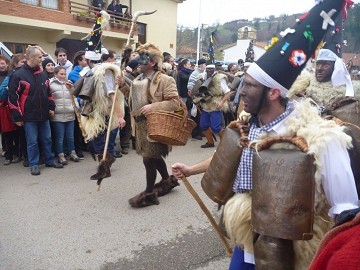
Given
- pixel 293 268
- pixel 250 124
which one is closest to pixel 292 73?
pixel 250 124

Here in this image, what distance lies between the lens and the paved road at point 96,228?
316cm

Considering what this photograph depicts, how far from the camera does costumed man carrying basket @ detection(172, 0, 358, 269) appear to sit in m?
1.50

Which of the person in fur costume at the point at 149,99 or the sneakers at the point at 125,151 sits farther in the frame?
the sneakers at the point at 125,151

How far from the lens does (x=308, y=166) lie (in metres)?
1.50

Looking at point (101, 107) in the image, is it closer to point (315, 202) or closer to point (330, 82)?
point (330, 82)

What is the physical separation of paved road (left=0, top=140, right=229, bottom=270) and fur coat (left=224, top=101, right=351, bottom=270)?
1.43 m

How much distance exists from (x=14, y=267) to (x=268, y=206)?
2621 millimetres

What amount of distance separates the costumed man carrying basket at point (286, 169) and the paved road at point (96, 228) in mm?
1448

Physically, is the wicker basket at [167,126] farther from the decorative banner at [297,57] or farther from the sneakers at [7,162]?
the sneakers at [7,162]

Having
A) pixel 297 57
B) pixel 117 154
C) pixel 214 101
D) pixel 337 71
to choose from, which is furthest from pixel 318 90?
pixel 117 154

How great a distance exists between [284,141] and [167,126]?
2100 millimetres

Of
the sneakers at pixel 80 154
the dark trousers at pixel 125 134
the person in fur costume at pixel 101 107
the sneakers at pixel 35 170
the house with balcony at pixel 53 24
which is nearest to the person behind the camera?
the person in fur costume at pixel 101 107

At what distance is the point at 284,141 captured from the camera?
164 cm

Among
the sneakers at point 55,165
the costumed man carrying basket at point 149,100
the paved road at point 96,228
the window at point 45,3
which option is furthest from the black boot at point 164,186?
the window at point 45,3
